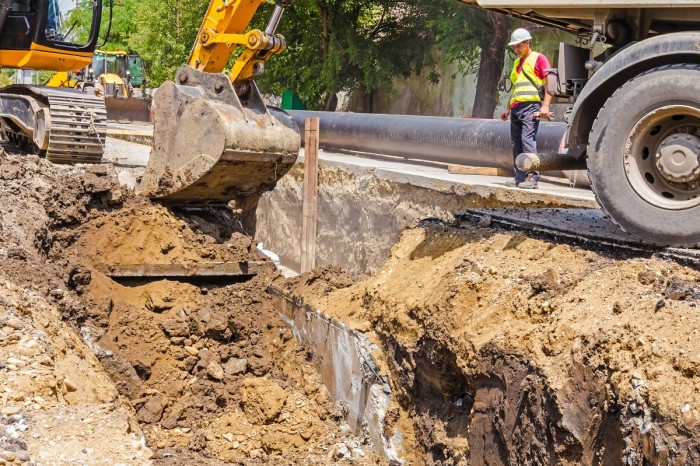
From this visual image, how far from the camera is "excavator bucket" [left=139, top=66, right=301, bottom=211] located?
24.3 ft

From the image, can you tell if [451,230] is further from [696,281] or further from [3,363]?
[3,363]

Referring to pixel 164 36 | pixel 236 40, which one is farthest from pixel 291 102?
pixel 236 40

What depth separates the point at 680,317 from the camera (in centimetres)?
418

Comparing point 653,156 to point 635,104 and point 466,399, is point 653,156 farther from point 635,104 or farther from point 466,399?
point 466,399

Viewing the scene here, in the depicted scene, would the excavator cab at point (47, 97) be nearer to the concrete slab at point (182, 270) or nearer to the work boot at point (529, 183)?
the concrete slab at point (182, 270)

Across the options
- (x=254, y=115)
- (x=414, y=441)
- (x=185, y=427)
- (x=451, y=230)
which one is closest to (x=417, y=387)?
(x=414, y=441)

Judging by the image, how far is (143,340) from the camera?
278 inches

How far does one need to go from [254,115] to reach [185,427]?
8.93 ft

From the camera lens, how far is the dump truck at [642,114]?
188 inches

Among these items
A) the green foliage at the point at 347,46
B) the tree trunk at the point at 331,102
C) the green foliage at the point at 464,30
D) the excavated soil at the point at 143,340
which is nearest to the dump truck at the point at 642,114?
the excavated soil at the point at 143,340

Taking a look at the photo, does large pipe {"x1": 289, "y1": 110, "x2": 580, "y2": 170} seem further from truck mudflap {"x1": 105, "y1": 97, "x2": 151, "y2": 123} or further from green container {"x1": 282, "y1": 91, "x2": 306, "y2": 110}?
truck mudflap {"x1": 105, "y1": 97, "x2": 151, "y2": 123}

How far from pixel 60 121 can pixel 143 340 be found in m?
4.05

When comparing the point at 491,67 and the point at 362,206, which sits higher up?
the point at 491,67

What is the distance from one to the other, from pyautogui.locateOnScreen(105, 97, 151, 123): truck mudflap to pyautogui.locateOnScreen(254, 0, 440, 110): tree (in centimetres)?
529
